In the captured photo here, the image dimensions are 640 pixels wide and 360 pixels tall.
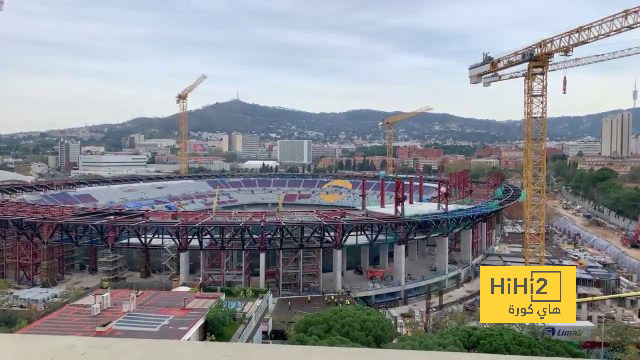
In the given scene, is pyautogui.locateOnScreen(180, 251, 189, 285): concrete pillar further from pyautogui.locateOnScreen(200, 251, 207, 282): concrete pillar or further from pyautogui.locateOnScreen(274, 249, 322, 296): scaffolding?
pyautogui.locateOnScreen(274, 249, 322, 296): scaffolding

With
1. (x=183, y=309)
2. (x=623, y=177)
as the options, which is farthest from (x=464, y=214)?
(x=623, y=177)

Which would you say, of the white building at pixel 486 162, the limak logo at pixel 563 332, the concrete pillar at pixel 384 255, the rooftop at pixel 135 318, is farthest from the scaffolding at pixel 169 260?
the white building at pixel 486 162

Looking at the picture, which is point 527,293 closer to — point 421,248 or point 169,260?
point 169,260

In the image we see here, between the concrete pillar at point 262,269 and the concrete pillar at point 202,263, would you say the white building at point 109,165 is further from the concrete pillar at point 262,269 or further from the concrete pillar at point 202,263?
the concrete pillar at point 262,269

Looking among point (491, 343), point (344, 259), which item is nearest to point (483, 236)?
point (344, 259)

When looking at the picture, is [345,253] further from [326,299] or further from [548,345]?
[548,345]
